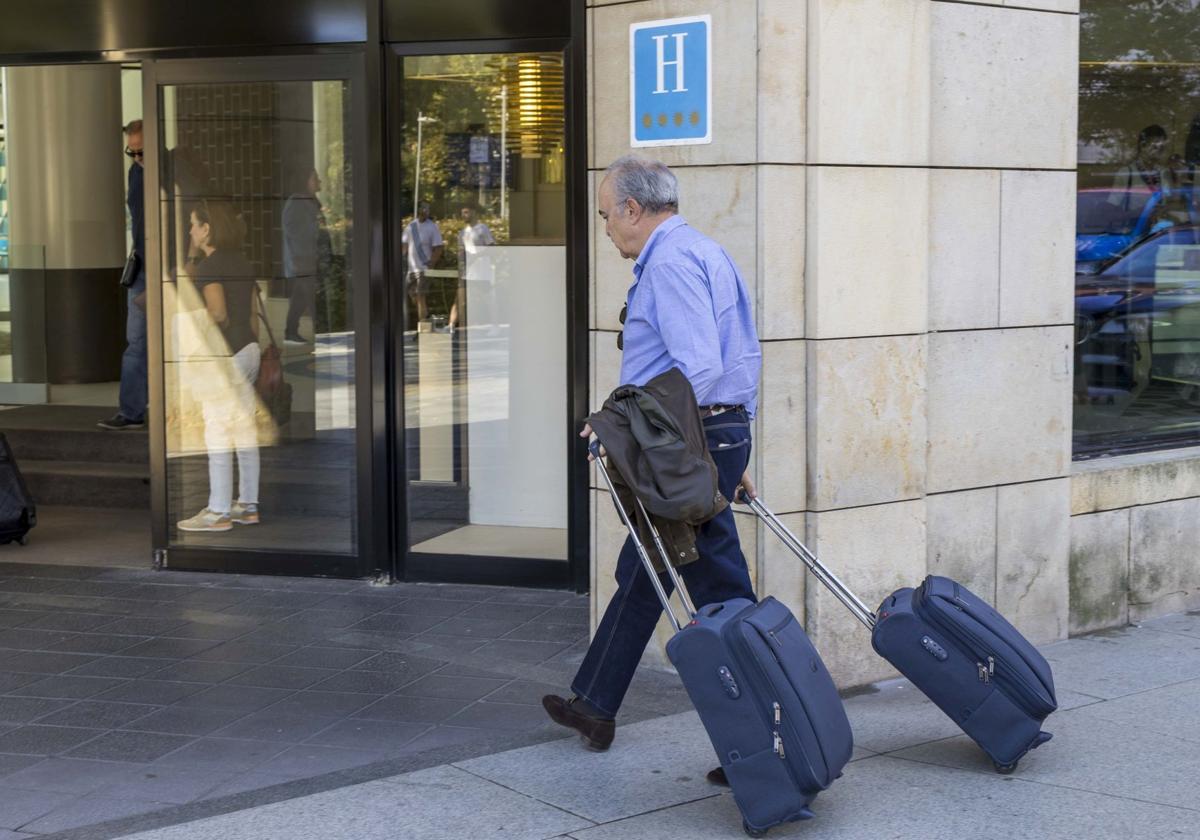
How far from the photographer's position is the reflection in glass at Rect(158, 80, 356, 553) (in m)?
8.20

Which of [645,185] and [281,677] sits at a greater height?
[645,185]

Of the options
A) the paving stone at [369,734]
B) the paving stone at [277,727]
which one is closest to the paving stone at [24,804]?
the paving stone at [277,727]

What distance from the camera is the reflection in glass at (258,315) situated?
26.9ft

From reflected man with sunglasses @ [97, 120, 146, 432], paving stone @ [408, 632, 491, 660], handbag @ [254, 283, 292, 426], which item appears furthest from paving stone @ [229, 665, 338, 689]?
reflected man with sunglasses @ [97, 120, 146, 432]

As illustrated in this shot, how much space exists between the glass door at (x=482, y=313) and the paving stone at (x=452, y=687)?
1.67 m

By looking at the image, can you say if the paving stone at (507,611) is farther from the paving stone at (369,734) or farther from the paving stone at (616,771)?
the paving stone at (616,771)

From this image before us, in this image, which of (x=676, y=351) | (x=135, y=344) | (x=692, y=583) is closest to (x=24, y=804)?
(x=692, y=583)

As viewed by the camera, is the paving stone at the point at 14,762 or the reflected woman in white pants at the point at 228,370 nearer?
the paving stone at the point at 14,762

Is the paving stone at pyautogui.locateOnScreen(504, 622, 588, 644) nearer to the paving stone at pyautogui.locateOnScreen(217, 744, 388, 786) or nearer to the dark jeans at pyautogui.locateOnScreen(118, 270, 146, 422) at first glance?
the paving stone at pyautogui.locateOnScreen(217, 744, 388, 786)

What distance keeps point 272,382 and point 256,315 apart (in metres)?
0.35

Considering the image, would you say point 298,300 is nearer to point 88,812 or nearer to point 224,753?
point 224,753

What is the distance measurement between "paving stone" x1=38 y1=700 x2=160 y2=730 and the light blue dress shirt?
227 centimetres

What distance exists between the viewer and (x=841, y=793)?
5035 mm

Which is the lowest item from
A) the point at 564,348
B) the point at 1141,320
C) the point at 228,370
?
the point at 228,370
